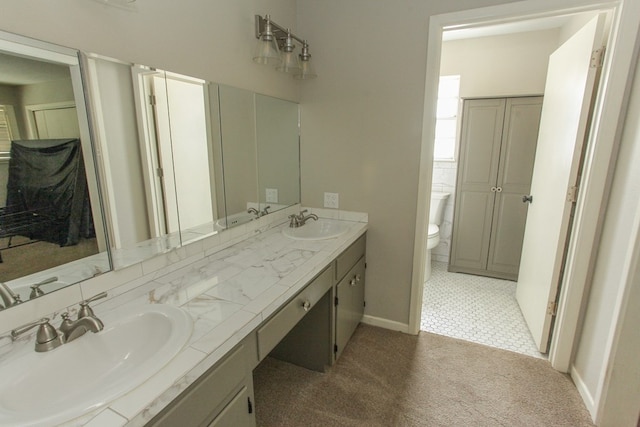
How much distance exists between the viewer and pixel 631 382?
1393 millimetres

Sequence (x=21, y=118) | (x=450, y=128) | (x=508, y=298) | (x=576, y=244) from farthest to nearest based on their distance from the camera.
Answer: (x=450, y=128) → (x=508, y=298) → (x=576, y=244) → (x=21, y=118)

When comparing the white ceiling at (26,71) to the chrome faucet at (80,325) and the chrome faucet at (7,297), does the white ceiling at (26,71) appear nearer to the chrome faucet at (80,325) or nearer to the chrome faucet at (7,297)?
the chrome faucet at (7,297)

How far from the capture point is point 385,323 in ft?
7.80

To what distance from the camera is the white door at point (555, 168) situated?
174 centimetres

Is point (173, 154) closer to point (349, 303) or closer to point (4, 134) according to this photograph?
point (4, 134)

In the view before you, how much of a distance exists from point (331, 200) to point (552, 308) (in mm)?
1581

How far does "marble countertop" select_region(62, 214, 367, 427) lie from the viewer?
2.36ft

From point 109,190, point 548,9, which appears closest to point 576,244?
point 548,9

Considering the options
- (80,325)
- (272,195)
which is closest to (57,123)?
(80,325)

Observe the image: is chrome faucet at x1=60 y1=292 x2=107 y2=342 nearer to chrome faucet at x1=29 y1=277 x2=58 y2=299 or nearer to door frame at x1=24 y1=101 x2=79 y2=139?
chrome faucet at x1=29 y1=277 x2=58 y2=299

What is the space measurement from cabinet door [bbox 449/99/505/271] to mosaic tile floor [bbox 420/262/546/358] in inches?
10.6

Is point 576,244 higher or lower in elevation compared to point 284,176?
lower

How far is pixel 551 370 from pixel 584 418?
1.17 ft

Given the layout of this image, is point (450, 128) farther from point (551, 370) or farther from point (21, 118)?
point (21, 118)
